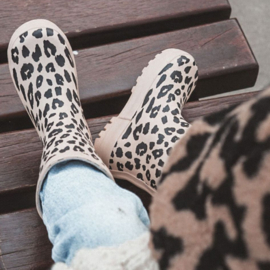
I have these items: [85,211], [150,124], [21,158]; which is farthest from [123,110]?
[85,211]

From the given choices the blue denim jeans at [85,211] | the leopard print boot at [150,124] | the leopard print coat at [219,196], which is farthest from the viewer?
the leopard print boot at [150,124]

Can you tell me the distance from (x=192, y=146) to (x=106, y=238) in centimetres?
26

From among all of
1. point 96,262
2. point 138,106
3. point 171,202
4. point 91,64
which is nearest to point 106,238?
point 96,262

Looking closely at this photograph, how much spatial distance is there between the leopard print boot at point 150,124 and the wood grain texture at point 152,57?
0.16 feet

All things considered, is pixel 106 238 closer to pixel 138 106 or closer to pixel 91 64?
pixel 138 106

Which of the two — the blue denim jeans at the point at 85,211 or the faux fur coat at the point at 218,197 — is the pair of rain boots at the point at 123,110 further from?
the faux fur coat at the point at 218,197

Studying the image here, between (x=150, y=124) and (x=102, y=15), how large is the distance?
1.05ft

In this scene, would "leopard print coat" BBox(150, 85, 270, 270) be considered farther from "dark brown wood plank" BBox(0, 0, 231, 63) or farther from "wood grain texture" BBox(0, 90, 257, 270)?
"dark brown wood plank" BBox(0, 0, 231, 63)

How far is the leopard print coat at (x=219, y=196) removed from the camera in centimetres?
28

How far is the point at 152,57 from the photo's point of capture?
0.98m

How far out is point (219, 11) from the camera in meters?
1.06

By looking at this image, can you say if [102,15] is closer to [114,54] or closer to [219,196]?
[114,54]

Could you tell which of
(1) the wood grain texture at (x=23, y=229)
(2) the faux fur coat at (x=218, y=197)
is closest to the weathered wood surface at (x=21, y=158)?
(1) the wood grain texture at (x=23, y=229)

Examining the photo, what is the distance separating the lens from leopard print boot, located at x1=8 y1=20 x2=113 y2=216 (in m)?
0.85
